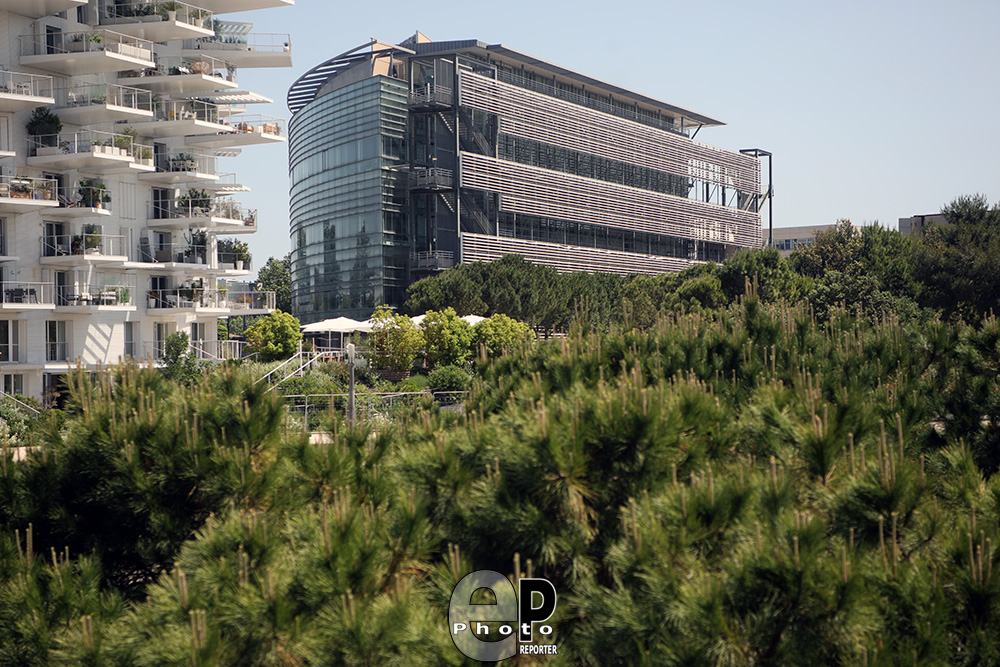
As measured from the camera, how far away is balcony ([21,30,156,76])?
35438 millimetres

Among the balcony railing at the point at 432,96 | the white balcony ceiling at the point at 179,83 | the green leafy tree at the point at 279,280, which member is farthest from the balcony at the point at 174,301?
the green leafy tree at the point at 279,280

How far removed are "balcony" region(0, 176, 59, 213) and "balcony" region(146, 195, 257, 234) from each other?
5973mm

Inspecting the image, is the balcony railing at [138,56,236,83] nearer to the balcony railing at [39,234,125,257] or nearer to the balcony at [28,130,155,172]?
the balcony at [28,130,155,172]

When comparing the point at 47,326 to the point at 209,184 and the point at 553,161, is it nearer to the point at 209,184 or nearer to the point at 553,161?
the point at 209,184

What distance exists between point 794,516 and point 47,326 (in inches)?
1408

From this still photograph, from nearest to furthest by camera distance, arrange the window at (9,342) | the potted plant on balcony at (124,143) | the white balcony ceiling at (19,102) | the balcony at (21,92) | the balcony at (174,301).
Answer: the white balcony ceiling at (19,102) < the balcony at (21,92) < the window at (9,342) < the potted plant on balcony at (124,143) < the balcony at (174,301)

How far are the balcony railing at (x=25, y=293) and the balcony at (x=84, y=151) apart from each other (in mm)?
4788

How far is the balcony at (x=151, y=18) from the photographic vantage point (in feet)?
126

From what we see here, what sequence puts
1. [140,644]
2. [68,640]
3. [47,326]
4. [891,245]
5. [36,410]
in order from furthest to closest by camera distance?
[891,245] → [47,326] → [36,410] → [68,640] → [140,644]

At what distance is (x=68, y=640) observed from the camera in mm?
8664

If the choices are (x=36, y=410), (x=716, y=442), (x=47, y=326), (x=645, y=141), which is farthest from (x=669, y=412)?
(x=645, y=141)

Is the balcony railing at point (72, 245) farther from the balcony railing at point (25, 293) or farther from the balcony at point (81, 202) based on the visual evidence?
the balcony railing at point (25, 293)

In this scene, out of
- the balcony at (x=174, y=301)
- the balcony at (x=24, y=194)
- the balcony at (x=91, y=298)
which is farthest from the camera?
the balcony at (x=174, y=301)

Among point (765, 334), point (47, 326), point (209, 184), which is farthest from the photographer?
point (209, 184)
